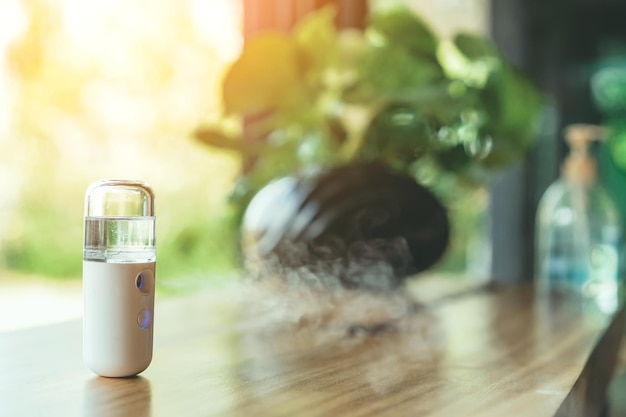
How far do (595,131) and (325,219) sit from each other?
2.58 feet

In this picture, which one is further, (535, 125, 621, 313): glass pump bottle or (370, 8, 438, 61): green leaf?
(535, 125, 621, 313): glass pump bottle

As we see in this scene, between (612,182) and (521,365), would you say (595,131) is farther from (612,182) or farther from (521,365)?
(521,365)

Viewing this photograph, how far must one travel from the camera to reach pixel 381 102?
121 centimetres

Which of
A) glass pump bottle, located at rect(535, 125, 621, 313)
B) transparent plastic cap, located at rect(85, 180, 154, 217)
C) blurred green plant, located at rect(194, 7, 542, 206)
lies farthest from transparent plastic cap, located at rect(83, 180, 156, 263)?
glass pump bottle, located at rect(535, 125, 621, 313)

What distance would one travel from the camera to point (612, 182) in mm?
1802

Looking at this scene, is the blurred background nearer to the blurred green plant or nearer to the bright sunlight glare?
the bright sunlight glare

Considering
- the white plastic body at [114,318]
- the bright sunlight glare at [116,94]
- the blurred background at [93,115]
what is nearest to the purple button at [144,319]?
the white plastic body at [114,318]

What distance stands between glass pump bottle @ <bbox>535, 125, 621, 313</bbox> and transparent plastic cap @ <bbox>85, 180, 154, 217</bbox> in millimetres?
957

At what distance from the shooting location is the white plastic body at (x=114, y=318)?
622 millimetres

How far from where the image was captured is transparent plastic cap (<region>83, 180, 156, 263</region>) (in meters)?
0.63

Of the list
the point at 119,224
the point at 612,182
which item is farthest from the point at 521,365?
the point at 612,182

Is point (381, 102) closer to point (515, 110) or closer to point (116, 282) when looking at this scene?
point (515, 110)

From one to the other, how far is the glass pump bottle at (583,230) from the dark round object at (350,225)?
14.0 inches

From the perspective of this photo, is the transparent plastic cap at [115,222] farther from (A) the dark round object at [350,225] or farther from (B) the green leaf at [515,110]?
(B) the green leaf at [515,110]
